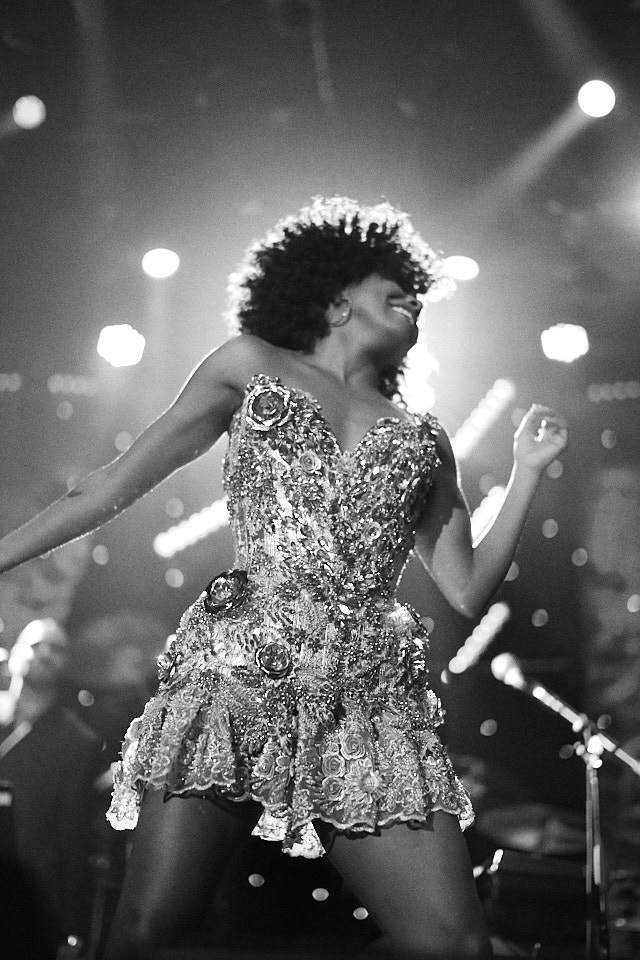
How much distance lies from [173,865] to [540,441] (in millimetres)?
1228

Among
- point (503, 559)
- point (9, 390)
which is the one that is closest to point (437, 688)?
point (9, 390)

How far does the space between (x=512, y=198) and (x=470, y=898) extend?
19.4ft

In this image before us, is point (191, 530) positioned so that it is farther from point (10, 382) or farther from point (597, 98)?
point (597, 98)

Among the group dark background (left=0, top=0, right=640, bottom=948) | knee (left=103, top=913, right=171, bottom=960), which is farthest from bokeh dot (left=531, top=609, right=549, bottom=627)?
knee (left=103, top=913, right=171, bottom=960)

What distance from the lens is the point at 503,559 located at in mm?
2447

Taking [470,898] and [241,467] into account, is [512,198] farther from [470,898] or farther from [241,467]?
[470,898]

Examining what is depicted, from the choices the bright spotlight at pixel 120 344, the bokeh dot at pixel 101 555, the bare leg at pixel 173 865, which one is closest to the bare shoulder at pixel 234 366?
the bare leg at pixel 173 865

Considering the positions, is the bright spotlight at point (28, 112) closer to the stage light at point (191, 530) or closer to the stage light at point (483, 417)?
the stage light at point (191, 530)

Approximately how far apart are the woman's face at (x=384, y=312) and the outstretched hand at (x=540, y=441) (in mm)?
334

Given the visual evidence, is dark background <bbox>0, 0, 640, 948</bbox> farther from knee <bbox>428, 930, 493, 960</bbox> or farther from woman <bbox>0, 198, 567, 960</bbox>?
knee <bbox>428, 930, 493, 960</bbox>

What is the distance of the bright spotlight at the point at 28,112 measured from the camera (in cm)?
657

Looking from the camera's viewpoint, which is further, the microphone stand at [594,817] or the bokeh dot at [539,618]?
the bokeh dot at [539,618]

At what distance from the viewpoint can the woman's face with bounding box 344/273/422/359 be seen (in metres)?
2.47

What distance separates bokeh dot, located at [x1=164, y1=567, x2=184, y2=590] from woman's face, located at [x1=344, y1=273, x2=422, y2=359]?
547 cm
